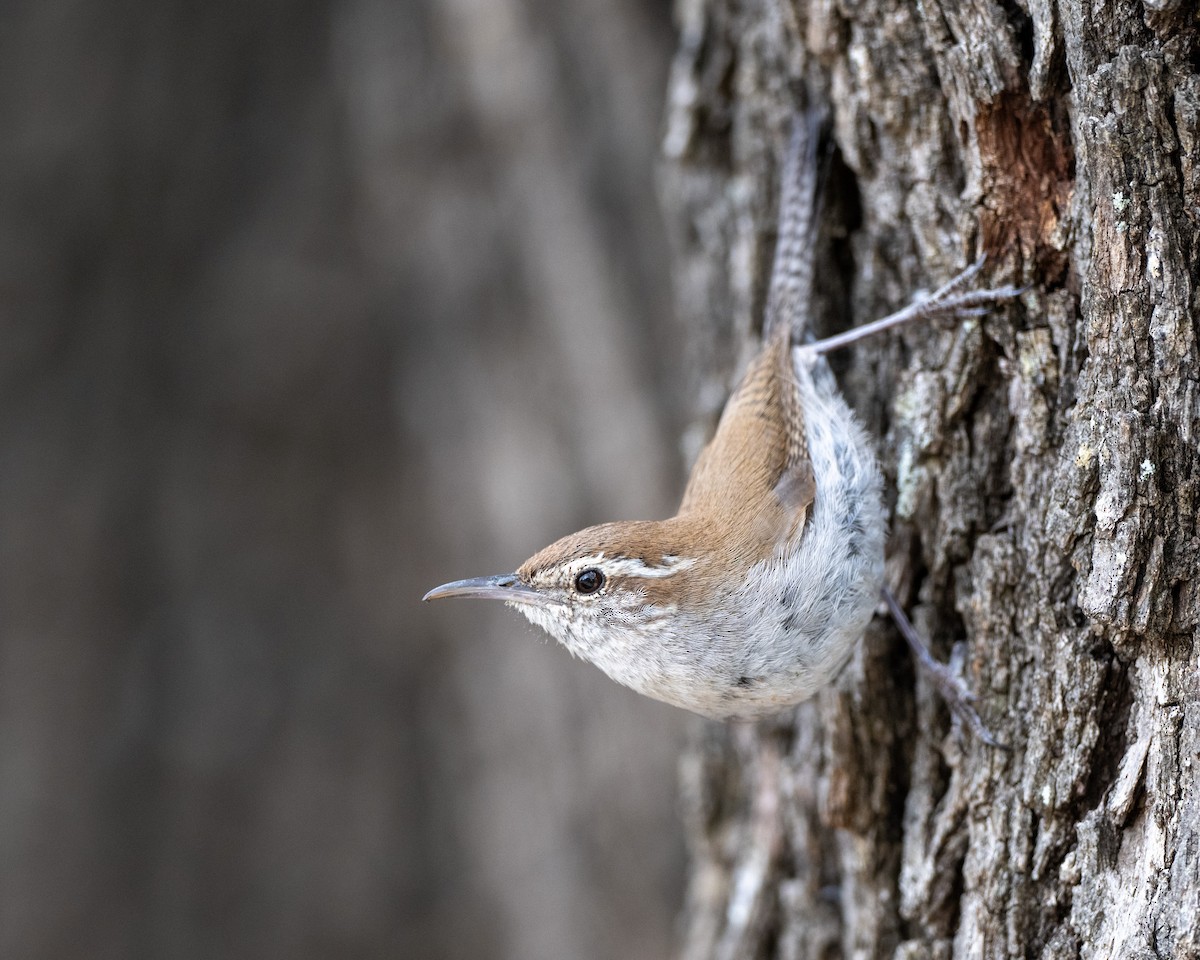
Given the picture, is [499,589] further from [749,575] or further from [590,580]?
[749,575]

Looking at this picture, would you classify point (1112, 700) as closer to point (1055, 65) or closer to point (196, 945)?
point (1055, 65)

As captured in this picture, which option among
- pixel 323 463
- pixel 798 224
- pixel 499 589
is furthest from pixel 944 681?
pixel 323 463

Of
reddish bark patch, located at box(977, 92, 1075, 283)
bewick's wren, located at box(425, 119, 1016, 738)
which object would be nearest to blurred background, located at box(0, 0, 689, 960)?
bewick's wren, located at box(425, 119, 1016, 738)

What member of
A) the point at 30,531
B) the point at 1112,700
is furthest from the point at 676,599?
the point at 30,531

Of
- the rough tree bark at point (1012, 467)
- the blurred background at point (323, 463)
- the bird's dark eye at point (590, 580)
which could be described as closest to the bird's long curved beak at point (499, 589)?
the bird's dark eye at point (590, 580)

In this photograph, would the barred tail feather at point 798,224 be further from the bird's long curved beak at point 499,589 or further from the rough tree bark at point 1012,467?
the bird's long curved beak at point 499,589
